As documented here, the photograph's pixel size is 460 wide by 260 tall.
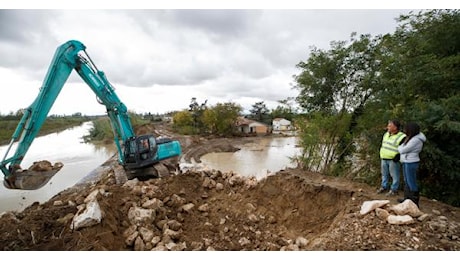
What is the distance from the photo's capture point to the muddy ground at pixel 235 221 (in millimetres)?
2771

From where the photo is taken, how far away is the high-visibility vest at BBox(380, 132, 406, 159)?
3.50 m

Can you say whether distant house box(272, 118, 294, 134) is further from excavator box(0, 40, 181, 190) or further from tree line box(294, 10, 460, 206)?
excavator box(0, 40, 181, 190)

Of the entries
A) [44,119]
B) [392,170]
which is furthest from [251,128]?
[392,170]

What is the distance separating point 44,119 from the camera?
192 inches

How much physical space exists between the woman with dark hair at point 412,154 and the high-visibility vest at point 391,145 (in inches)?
6.5

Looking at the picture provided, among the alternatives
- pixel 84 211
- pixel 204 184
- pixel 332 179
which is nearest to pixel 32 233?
pixel 84 211

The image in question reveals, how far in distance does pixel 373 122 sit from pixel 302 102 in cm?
300

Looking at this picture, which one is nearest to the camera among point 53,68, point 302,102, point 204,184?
point 53,68

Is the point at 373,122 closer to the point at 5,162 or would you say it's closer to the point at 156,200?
the point at 156,200

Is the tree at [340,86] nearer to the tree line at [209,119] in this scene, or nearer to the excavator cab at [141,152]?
the excavator cab at [141,152]

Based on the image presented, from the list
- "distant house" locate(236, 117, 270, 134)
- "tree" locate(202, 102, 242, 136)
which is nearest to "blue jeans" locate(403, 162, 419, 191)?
"tree" locate(202, 102, 242, 136)

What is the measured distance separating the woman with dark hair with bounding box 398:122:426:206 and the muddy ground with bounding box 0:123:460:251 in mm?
314

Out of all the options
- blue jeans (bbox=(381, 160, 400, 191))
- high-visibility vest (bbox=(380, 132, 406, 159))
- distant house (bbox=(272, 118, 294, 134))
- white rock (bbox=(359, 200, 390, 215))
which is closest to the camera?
white rock (bbox=(359, 200, 390, 215))

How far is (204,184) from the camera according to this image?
18.7 feet
